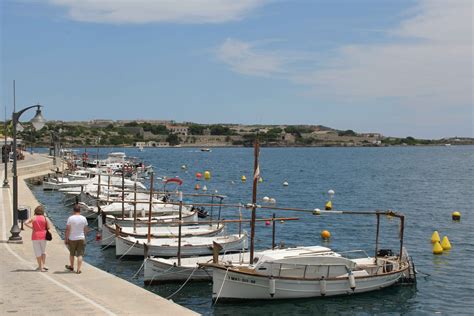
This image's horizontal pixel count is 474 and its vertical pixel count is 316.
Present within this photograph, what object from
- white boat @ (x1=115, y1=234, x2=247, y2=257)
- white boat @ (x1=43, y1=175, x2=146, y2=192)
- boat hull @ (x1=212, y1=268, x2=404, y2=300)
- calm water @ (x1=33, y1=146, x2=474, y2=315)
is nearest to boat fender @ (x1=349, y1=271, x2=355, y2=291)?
boat hull @ (x1=212, y1=268, x2=404, y2=300)

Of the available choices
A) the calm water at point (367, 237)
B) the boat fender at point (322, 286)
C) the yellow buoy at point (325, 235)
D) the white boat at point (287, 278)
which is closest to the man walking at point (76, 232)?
the white boat at point (287, 278)

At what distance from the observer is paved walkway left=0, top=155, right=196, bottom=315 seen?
14391 mm

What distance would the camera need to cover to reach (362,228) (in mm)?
45500

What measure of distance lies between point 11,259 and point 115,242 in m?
12.2

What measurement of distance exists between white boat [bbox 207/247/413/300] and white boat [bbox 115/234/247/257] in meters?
6.14

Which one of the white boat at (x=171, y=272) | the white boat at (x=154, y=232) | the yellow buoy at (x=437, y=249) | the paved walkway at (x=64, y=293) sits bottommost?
the yellow buoy at (x=437, y=249)

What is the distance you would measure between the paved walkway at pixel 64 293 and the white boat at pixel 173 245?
8447 mm

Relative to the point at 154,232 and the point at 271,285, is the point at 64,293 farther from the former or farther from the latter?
the point at 154,232

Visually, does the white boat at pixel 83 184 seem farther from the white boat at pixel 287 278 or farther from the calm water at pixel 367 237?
the white boat at pixel 287 278

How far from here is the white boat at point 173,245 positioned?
1164 inches

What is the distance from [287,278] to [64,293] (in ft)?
32.1

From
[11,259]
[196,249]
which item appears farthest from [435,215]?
[11,259]

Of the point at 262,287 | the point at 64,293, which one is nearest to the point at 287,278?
the point at 262,287

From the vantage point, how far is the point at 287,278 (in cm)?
2325
